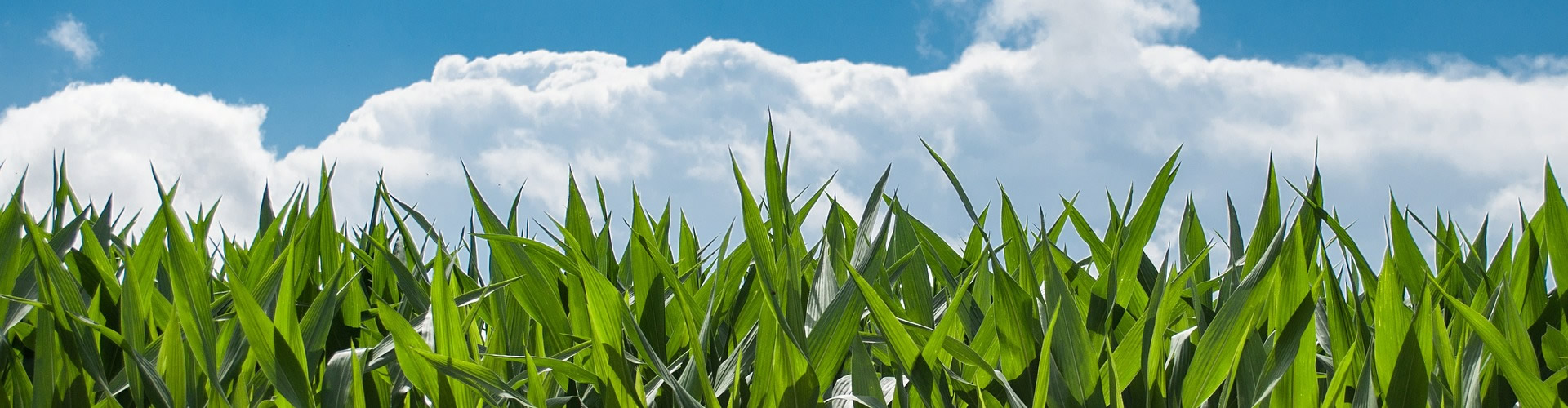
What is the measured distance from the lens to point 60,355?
83 centimetres

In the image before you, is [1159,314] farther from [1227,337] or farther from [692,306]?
[692,306]

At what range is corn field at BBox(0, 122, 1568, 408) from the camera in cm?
66

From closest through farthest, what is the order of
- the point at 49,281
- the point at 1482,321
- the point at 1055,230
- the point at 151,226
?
the point at 1482,321, the point at 49,281, the point at 151,226, the point at 1055,230

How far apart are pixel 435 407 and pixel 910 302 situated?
406 mm

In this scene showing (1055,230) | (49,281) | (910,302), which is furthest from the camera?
(1055,230)

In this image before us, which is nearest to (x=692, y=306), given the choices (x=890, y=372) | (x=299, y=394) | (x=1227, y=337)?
(x=890, y=372)

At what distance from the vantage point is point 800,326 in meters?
0.67

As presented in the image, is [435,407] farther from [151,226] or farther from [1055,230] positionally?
[1055,230]

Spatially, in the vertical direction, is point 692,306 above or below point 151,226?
below

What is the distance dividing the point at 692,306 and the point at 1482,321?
1.82 ft

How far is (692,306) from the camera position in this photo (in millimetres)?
836

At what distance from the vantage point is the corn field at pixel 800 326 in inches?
26.0

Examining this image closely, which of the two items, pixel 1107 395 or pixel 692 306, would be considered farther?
pixel 692 306

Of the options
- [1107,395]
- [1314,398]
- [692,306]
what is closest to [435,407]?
[692,306]
